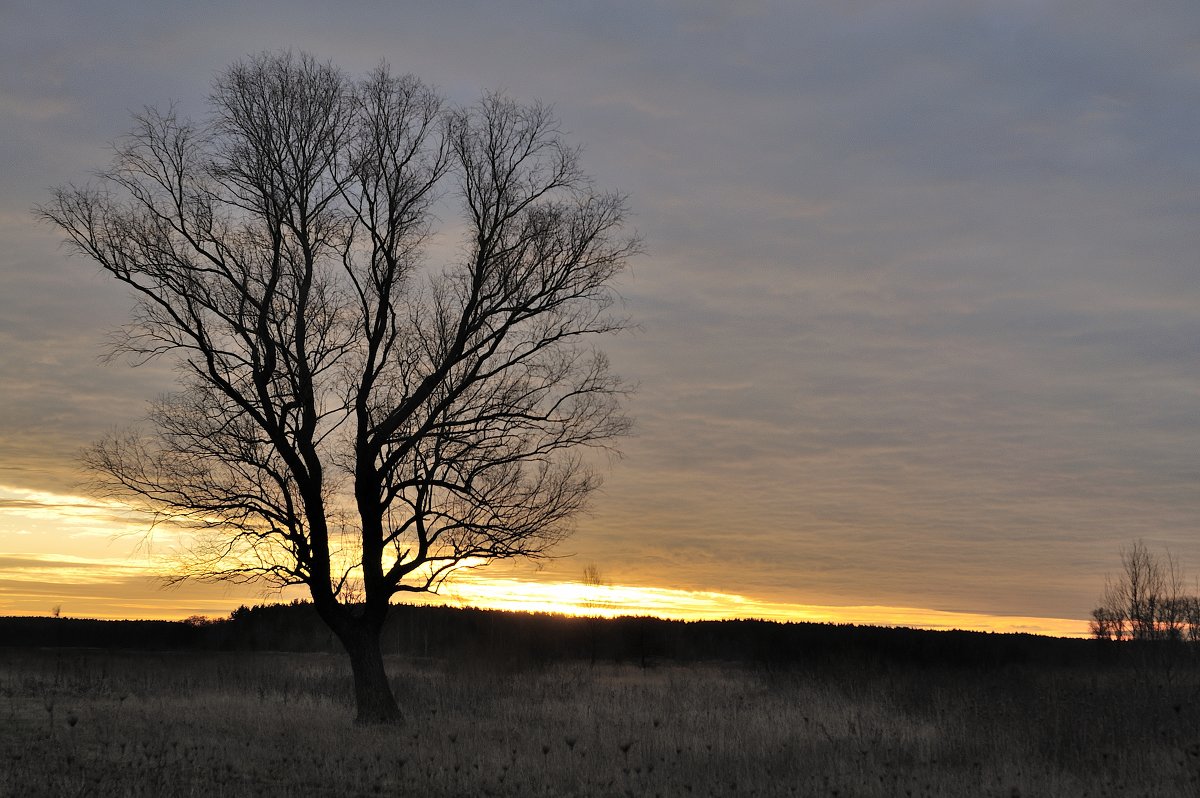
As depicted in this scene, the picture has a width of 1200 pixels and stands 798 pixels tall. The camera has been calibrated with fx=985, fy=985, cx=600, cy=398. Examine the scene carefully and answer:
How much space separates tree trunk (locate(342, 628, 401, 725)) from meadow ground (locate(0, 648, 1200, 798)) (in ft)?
2.06

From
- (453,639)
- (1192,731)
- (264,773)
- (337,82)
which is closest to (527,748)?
(264,773)

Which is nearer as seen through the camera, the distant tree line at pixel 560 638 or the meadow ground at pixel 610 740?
the meadow ground at pixel 610 740

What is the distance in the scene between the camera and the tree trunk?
69.1 ft

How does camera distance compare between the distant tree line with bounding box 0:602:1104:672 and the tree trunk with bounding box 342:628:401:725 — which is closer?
the tree trunk with bounding box 342:628:401:725

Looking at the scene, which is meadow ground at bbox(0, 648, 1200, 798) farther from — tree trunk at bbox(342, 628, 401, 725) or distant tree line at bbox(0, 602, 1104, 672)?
distant tree line at bbox(0, 602, 1104, 672)

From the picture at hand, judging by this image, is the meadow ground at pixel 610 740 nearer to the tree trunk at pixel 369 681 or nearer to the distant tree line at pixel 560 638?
the tree trunk at pixel 369 681

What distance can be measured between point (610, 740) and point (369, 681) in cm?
572

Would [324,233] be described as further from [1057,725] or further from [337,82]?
[1057,725]

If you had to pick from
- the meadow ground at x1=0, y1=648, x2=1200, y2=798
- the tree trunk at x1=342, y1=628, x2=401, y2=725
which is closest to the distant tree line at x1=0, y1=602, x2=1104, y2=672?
the meadow ground at x1=0, y1=648, x2=1200, y2=798

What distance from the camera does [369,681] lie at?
21250 millimetres

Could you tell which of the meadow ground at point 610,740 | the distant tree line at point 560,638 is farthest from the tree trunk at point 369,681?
the distant tree line at point 560,638

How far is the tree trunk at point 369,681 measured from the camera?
21062mm

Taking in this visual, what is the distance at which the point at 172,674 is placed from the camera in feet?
103

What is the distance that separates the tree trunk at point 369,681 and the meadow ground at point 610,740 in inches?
24.7
